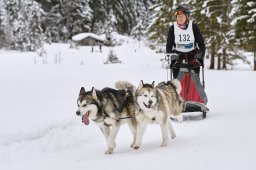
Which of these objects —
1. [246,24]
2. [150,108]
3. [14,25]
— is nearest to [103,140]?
[150,108]

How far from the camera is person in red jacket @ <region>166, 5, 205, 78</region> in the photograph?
25.6 ft

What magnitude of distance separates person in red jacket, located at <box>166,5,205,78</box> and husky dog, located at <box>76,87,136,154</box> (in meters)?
2.10

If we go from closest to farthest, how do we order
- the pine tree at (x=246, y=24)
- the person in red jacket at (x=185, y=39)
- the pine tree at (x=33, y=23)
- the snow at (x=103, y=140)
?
1. the snow at (x=103, y=140)
2. the person in red jacket at (x=185, y=39)
3. the pine tree at (x=246, y=24)
4. the pine tree at (x=33, y=23)

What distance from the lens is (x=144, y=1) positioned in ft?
193

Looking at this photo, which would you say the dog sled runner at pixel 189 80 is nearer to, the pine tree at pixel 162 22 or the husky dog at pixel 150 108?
the husky dog at pixel 150 108

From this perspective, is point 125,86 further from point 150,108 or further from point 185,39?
point 185,39

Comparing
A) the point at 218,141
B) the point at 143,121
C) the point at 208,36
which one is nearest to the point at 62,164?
the point at 143,121

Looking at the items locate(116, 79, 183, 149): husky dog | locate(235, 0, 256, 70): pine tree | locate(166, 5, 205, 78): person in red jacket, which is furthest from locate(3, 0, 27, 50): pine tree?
locate(116, 79, 183, 149): husky dog

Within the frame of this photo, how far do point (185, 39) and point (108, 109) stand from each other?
2.68 m

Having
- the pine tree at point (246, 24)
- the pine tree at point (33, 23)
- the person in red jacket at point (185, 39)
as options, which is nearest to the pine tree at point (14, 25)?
the pine tree at point (33, 23)

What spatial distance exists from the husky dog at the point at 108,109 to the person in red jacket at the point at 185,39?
6.89 ft

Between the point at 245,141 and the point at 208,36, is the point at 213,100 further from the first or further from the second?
the point at 208,36

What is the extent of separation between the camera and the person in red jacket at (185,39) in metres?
7.80

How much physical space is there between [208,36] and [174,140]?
18.4m
